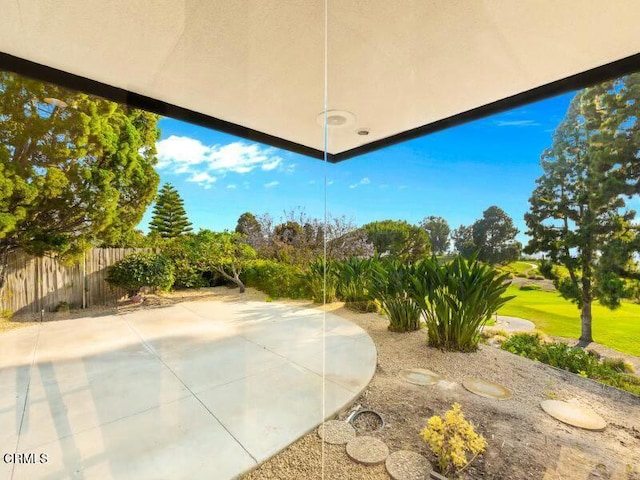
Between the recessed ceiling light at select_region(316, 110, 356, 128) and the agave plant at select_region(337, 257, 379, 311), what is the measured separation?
116 centimetres

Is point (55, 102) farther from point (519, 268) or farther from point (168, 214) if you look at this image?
point (519, 268)

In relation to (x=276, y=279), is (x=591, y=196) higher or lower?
higher

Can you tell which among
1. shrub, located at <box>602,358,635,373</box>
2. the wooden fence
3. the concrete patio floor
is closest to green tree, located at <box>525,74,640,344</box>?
shrub, located at <box>602,358,635,373</box>

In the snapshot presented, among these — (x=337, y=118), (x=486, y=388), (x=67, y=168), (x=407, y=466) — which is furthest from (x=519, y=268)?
(x=67, y=168)

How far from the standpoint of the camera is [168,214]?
5.66 feet

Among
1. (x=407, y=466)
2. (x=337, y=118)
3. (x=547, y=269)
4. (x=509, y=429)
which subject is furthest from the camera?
(x=337, y=118)

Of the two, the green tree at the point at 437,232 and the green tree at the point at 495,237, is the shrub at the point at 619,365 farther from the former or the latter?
the green tree at the point at 437,232

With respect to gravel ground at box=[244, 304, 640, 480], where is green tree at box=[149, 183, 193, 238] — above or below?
above

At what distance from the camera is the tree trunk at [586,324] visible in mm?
1228

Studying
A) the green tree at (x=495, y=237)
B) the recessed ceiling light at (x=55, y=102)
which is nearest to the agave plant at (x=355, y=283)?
the green tree at (x=495, y=237)

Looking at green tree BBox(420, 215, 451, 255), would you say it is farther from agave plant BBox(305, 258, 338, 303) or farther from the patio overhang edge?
agave plant BBox(305, 258, 338, 303)

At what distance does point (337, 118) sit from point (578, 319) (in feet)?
5.91

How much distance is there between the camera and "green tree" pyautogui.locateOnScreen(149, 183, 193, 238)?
67.8 inches

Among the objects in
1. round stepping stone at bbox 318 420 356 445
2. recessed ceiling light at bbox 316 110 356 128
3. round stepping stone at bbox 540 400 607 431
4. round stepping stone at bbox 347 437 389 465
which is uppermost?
recessed ceiling light at bbox 316 110 356 128
